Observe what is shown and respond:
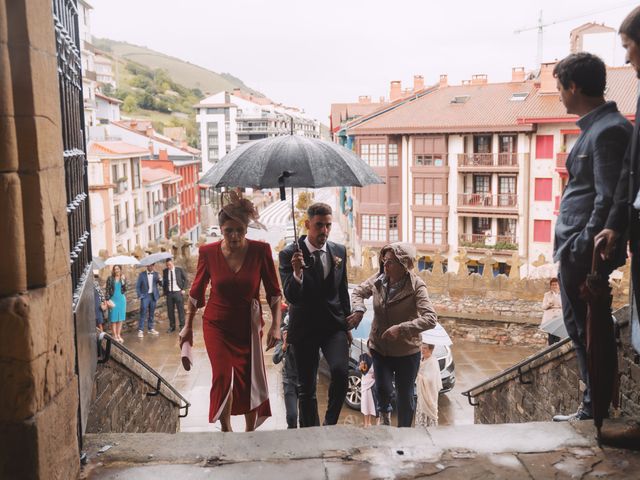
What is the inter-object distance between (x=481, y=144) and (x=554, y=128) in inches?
144

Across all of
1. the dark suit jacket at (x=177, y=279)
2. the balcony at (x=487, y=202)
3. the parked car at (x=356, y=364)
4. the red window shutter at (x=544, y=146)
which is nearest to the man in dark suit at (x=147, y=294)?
the dark suit jacket at (x=177, y=279)

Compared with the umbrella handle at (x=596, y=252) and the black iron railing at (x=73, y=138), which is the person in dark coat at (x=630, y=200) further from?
the black iron railing at (x=73, y=138)

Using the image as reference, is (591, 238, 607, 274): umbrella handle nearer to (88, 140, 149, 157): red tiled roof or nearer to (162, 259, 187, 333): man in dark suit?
(162, 259, 187, 333): man in dark suit

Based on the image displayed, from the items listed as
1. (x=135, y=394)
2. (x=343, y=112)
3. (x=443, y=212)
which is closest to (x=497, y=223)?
(x=443, y=212)

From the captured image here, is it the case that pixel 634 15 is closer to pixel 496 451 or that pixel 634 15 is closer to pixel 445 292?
pixel 496 451

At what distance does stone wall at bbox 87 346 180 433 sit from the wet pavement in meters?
2.07

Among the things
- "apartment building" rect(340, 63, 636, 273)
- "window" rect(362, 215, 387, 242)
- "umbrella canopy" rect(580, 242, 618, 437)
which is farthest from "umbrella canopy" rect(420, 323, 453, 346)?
"window" rect(362, 215, 387, 242)

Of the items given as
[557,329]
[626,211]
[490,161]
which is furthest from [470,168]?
[626,211]

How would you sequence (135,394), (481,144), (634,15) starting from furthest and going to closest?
1. (481,144)
2. (135,394)
3. (634,15)

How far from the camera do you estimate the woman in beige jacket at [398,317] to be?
16.0 feet

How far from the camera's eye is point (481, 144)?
31.8m

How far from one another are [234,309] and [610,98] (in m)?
26.2

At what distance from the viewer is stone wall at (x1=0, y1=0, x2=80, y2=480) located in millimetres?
2586

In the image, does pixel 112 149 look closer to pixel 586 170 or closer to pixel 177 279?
pixel 177 279
